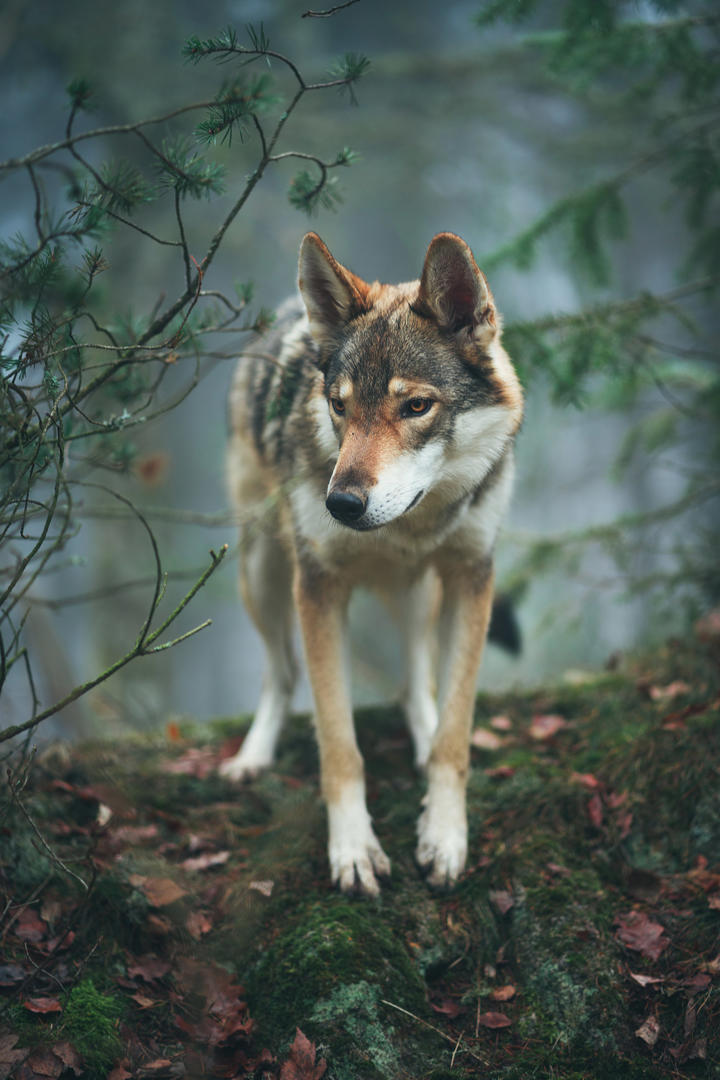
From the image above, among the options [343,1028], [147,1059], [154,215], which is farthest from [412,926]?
[154,215]

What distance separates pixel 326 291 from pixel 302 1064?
9.16 feet

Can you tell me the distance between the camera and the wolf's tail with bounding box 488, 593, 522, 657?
15.3 feet

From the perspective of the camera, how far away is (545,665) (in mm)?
11492

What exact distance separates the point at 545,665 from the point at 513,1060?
9.41 m

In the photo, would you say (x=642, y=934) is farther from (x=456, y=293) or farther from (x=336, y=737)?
(x=456, y=293)

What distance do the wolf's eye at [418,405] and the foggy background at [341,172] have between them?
10.7ft

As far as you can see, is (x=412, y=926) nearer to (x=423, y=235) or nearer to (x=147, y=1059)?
(x=147, y=1059)

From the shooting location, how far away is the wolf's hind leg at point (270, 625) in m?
4.50

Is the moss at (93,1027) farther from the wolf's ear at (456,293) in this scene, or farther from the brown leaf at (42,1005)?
the wolf's ear at (456,293)

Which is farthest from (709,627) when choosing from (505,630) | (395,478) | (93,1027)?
(93,1027)

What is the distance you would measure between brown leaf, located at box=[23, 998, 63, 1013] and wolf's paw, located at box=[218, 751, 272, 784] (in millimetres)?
1803

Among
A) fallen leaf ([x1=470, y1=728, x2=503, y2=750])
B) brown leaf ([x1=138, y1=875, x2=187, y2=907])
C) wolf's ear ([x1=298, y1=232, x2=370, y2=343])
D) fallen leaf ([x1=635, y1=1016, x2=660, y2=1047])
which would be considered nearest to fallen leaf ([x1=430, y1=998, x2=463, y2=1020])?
fallen leaf ([x1=635, y1=1016, x2=660, y2=1047])

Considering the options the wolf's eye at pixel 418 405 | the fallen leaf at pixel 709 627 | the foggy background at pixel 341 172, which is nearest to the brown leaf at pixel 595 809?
the fallen leaf at pixel 709 627

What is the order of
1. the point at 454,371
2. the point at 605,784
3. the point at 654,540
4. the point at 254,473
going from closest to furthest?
the point at 454,371 → the point at 605,784 → the point at 254,473 → the point at 654,540
